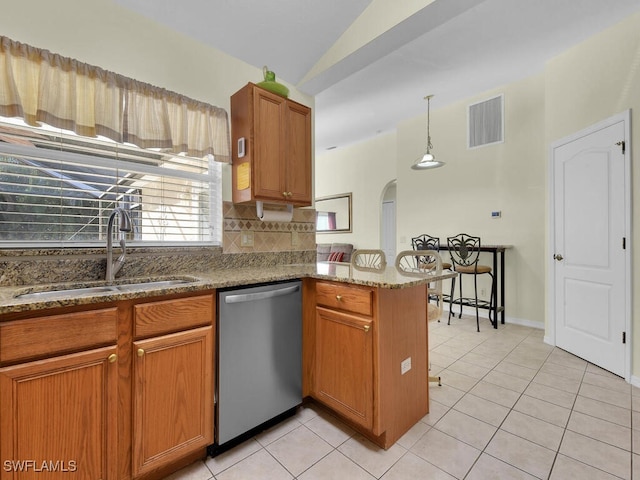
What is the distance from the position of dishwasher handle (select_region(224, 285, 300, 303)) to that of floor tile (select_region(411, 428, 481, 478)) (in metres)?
1.05

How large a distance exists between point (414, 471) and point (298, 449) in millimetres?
580

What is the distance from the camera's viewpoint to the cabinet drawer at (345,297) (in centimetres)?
149

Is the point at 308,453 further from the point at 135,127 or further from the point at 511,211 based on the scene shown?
the point at 511,211

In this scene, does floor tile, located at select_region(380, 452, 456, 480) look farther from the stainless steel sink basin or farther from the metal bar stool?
the metal bar stool

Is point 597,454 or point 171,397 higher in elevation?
point 171,397

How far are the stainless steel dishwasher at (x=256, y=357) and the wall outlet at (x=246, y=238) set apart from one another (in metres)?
0.69

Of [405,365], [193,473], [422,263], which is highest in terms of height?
[422,263]

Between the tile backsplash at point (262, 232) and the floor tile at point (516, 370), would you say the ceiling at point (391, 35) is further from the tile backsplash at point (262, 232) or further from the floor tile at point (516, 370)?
the floor tile at point (516, 370)

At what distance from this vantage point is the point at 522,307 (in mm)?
3555

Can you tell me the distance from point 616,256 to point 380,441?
2404 mm

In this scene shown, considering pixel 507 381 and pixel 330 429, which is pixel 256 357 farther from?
pixel 507 381

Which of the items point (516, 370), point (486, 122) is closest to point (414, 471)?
point (516, 370)

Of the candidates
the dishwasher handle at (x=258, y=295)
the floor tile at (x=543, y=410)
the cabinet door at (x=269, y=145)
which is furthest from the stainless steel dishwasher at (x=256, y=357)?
the floor tile at (x=543, y=410)

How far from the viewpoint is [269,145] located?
81.3 inches
